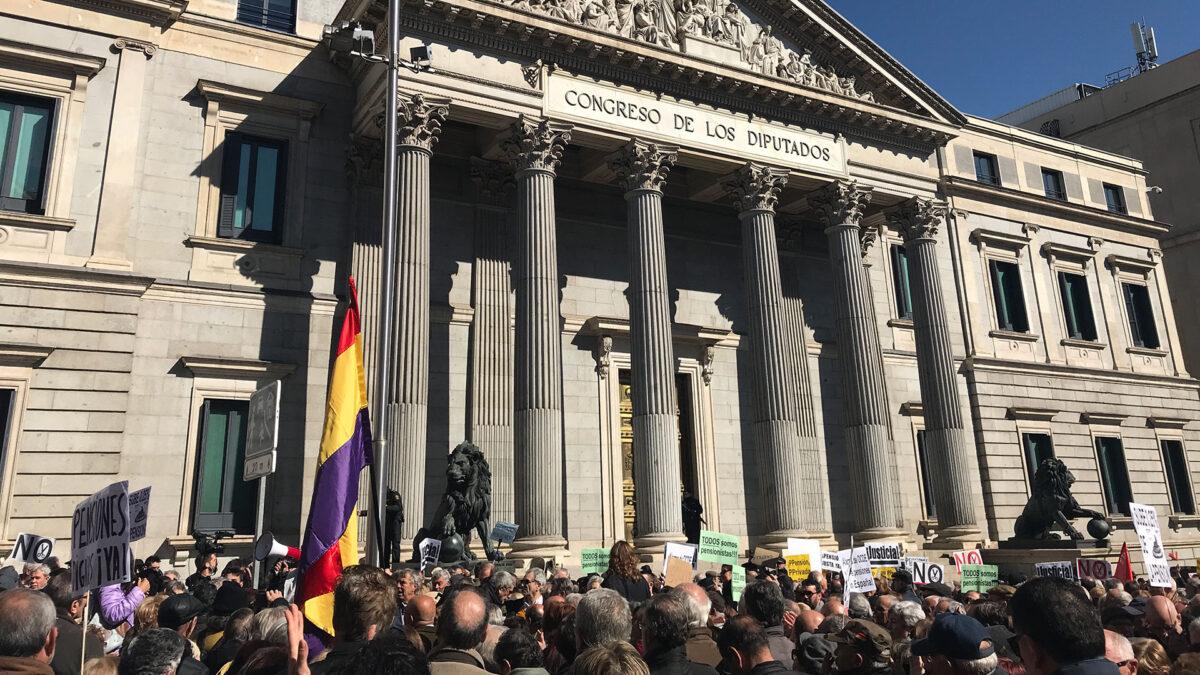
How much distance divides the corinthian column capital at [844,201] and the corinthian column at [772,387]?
213 cm

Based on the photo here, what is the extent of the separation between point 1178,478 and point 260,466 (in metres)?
35.5

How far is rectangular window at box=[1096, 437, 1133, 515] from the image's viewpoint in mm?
31953

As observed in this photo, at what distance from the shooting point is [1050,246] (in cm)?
3378

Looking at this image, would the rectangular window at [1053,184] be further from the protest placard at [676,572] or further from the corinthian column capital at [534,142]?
the protest placard at [676,572]

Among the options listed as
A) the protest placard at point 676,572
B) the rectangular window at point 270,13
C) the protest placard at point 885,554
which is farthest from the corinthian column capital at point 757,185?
the protest placard at point 676,572

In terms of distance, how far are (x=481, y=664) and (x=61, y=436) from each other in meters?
16.4

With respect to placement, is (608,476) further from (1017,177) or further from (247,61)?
(1017,177)

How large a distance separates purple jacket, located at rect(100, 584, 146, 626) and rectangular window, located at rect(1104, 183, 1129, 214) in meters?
39.4

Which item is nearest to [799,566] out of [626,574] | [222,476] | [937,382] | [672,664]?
[626,574]

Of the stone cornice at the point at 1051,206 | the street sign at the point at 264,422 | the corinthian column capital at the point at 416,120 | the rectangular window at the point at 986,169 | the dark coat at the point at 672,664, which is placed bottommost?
the dark coat at the point at 672,664

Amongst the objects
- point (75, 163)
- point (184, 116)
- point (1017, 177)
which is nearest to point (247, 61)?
point (184, 116)

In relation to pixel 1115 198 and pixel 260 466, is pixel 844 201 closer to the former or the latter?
pixel 1115 198

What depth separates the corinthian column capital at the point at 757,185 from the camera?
2458cm

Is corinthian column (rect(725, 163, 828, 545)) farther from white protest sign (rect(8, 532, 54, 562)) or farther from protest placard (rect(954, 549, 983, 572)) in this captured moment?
white protest sign (rect(8, 532, 54, 562))
